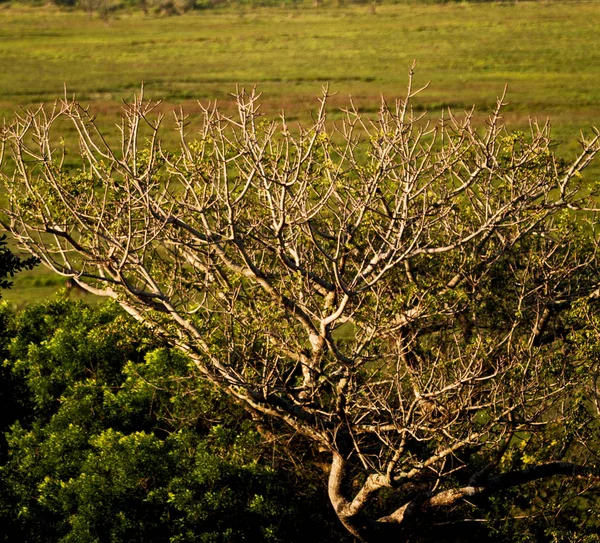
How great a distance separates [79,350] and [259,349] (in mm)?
4438

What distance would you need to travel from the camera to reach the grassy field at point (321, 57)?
7288cm

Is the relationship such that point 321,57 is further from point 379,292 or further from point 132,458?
point 379,292

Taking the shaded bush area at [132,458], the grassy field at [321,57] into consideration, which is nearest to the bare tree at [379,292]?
the shaded bush area at [132,458]

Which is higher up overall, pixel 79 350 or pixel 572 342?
pixel 572 342

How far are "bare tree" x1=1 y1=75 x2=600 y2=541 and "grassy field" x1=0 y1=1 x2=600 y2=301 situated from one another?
38745 mm

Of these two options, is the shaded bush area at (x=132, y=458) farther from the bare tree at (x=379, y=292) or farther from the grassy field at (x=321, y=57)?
the grassy field at (x=321, y=57)

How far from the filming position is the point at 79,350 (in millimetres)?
22406

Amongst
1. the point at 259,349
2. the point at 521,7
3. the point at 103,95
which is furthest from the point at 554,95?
the point at 259,349

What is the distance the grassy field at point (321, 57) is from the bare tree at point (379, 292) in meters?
38.7

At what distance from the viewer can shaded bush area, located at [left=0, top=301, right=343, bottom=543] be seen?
57.9 ft

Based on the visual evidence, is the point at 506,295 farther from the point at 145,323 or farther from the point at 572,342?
the point at 145,323

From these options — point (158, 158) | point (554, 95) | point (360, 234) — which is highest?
point (158, 158)

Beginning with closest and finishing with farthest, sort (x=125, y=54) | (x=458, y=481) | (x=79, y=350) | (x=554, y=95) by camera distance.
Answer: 1. (x=458, y=481)
2. (x=79, y=350)
3. (x=554, y=95)
4. (x=125, y=54)

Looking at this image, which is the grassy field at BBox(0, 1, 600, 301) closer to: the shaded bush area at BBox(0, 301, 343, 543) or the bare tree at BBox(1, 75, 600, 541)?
the bare tree at BBox(1, 75, 600, 541)
